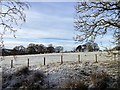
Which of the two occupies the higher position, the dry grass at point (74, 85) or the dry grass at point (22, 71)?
the dry grass at point (22, 71)

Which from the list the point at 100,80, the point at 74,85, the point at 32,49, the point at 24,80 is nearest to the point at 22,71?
the point at 24,80

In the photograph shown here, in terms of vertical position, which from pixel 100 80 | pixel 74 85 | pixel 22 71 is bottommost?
pixel 74 85

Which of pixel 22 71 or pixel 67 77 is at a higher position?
pixel 22 71

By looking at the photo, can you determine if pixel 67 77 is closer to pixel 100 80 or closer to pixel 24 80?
pixel 100 80

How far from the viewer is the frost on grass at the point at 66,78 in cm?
1953

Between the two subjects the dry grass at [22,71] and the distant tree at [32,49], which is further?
the distant tree at [32,49]

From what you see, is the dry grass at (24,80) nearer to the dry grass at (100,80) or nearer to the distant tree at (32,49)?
the dry grass at (100,80)

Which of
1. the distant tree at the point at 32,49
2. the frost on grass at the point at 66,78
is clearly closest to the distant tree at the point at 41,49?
the distant tree at the point at 32,49

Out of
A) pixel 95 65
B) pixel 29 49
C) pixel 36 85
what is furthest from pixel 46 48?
pixel 36 85

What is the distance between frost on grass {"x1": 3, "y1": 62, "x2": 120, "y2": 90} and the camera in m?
19.5

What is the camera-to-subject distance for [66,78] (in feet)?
69.6

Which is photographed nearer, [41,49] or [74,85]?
[74,85]

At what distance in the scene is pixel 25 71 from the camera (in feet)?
78.5

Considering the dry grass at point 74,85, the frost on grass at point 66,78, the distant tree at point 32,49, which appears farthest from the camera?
the distant tree at point 32,49
